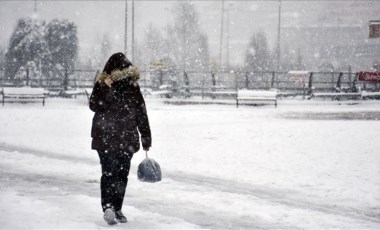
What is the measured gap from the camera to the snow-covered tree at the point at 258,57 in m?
51.4

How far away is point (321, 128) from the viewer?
15078 mm

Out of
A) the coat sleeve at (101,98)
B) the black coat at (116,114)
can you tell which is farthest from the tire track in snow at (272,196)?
the coat sleeve at (101,98)

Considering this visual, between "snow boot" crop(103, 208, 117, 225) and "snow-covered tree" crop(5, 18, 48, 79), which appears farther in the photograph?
"snow-covered tree" crop(5, 18, 48, 79)

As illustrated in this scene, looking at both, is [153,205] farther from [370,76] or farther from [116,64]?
[370,76]

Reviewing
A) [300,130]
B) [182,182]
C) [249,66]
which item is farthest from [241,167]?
[249,66]

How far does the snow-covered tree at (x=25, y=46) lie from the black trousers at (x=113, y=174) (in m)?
32.1

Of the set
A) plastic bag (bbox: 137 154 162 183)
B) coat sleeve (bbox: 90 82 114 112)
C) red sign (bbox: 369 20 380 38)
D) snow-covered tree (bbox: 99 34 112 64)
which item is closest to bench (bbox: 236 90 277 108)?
red sign (bbox: 369 20 380 38)

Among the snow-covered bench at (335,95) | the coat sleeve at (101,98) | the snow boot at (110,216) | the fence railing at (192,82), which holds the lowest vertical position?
the snow boot at (110,216)

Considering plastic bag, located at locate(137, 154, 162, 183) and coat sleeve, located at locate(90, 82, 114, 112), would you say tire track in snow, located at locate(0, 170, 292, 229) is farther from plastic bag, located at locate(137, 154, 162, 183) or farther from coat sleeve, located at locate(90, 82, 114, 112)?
coat sleeve, located at locate(90, 82, 114, 112)

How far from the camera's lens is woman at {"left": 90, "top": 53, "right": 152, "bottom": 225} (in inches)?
227

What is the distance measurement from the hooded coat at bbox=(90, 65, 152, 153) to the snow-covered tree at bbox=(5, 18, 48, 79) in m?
32.0

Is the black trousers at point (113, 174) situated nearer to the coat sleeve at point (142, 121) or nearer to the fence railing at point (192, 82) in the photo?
the coat sleeve at point (142, 121)

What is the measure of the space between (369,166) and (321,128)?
16.4 ft

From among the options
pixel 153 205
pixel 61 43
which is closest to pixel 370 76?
pixel 61 43
